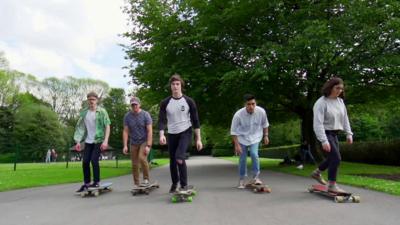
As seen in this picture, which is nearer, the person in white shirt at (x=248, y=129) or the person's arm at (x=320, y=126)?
the person's arm at (x=320, y=126)

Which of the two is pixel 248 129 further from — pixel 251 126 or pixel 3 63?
pixel 3 63

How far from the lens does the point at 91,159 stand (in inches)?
355

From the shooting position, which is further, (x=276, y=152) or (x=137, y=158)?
(x=276, y=152)

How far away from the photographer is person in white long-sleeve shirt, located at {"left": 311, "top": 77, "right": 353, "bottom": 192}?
7.54 m

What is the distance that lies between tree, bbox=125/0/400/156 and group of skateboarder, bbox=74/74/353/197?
7.14 m

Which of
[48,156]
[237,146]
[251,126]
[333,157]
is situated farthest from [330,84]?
[48,156]

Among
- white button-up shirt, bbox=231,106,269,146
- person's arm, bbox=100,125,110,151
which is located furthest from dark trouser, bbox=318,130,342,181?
person's arm, bbox=100,125,110,151

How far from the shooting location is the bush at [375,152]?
25.0 meters

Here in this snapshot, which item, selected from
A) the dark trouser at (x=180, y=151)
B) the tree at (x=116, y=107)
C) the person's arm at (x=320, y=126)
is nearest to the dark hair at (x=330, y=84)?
the person's arm at (x=320, y=126)

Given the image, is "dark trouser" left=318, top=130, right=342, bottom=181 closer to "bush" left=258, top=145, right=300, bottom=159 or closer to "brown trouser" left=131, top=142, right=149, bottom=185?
"brown trouser" left=131, top=142, right=149, bottom=185

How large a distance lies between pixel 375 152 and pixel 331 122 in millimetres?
21415

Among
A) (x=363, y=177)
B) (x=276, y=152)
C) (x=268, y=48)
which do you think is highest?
Result: (x=268, y=48)

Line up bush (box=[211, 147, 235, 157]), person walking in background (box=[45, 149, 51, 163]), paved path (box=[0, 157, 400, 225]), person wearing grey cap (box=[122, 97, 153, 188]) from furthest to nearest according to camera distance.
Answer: bush (box=[211, 147, 235, 157]), person walking in background (box=[45, 149, 51, 163]), person wearing grey cap (box=[122, 97, 153, 188]), paved path (box=[0, 157, 400, 225])

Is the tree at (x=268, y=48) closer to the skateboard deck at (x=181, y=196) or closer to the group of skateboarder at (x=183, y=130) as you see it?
→ the group of skateboarder at (x=183, y=130)
